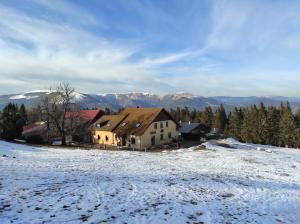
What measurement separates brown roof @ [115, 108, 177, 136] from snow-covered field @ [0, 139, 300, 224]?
3191 centimetres

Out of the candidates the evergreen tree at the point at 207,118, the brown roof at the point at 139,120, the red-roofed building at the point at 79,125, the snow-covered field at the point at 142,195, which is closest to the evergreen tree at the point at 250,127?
the evergreen tree at the point at 207,118

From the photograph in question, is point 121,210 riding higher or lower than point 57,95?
lower

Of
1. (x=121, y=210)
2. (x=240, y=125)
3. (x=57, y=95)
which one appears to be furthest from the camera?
(x=240, y=125)

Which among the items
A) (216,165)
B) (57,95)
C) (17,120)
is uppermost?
(57,95)

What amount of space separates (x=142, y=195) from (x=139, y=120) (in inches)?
→ 1799

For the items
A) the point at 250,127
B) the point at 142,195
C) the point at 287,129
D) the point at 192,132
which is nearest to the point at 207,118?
the point at 250,127

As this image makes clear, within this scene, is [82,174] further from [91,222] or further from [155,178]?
[91,222]

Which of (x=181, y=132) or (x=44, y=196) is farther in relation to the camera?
(x=181, y=132)

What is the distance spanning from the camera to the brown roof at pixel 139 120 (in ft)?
192

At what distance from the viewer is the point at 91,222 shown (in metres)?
12.0

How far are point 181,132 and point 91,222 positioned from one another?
60960 millimetres

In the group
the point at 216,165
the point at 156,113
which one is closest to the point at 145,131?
the point at 156,113

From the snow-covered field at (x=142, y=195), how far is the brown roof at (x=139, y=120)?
3191 cm

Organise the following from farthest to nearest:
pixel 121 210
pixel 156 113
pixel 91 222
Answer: pixel 156 113 < pixel 121 210 < pixel 91 222
